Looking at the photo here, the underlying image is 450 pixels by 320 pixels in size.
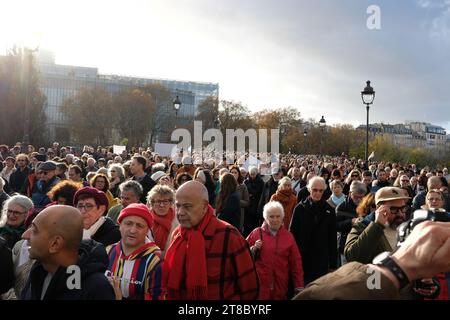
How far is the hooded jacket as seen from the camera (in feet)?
8.41

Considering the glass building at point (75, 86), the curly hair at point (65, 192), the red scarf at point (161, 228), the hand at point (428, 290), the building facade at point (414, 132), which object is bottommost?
the red scarf at point (161, 228)

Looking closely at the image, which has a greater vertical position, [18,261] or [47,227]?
[47,227]

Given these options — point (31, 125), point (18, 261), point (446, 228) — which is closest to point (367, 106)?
point (18, 261)

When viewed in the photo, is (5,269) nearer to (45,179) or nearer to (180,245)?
(180,245)

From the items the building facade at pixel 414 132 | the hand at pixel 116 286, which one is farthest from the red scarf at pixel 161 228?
the building facade at pixel 414 132

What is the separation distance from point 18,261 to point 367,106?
1365cm

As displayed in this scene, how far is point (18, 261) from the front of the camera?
3723 mm

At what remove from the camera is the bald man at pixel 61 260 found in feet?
8.59

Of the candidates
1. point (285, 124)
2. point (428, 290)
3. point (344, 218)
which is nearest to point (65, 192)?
point (344, 218)

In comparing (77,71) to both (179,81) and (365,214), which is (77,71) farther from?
(365,214)

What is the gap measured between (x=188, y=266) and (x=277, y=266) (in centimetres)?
198

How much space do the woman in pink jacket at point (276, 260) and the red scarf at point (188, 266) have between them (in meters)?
1.74

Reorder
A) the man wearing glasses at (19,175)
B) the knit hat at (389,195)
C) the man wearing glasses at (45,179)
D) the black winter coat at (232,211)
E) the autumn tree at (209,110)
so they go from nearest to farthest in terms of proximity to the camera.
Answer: the knit hat at (389,195) < the black winter coat at (232,211) < the man wearing glasses at (45,179) < the man wearing glasses at (19,175) < the autumn tree at (209,110)

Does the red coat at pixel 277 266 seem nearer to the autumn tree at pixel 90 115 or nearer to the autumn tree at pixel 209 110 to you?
the autumn tree at pixel 209 110
